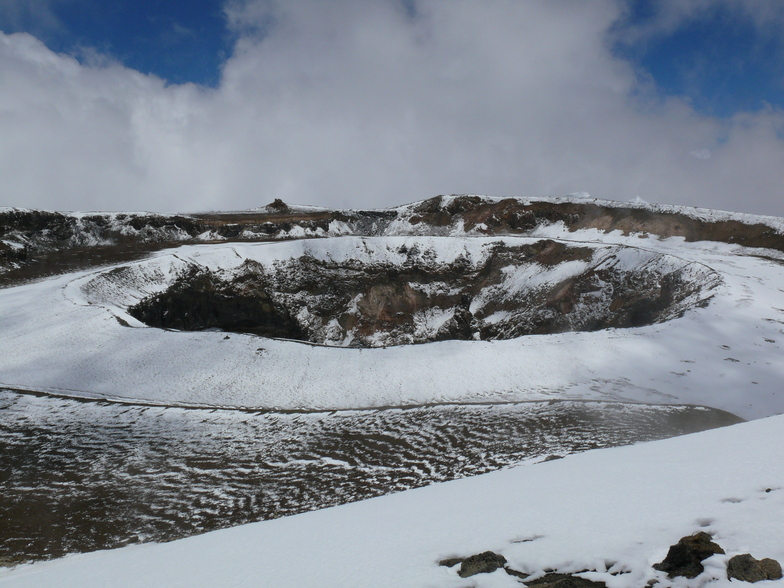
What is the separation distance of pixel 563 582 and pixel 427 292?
118ft

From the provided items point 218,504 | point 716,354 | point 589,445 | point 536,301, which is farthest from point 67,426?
point 536,301

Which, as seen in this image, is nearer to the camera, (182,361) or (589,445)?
(589,445)

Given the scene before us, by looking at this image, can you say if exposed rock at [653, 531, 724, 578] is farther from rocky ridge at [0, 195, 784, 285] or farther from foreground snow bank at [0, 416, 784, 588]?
rocky ridge at [0, 195, 784, 285]

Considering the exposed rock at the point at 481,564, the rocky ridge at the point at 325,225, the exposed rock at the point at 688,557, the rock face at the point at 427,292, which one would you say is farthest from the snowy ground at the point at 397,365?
the rocky ridge at the point at 325,225

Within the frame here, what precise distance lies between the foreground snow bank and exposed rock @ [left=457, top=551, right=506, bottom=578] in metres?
0.08

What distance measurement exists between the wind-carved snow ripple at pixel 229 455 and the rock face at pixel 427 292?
1524cm

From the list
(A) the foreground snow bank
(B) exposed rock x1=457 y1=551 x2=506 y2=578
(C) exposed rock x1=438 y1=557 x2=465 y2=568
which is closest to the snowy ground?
(A) the foreground snow bank

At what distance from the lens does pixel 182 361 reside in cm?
1806

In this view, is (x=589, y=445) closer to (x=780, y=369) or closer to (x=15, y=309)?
(x=780, y=369)

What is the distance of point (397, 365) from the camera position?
18359mm

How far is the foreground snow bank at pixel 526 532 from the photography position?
4215 mm

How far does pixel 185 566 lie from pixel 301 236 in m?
45.3

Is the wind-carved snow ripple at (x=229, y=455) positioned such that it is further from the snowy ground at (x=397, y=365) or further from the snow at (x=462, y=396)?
the snowy ground at (x=397, y=365)

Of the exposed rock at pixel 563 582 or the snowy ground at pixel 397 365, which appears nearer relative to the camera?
the exposed rock at pixel 563 582
